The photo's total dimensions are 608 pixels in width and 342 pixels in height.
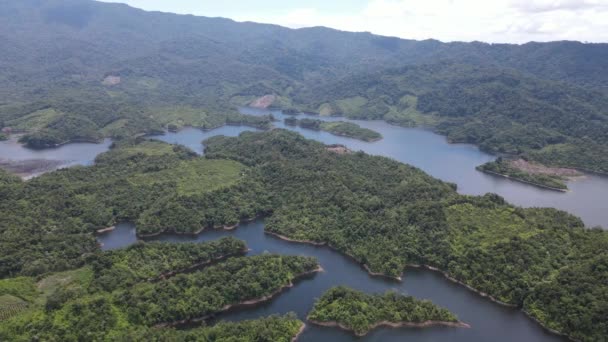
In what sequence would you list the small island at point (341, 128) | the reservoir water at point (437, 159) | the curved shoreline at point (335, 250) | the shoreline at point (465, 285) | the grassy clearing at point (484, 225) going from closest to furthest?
the shoreline at point (465, 285), the curved shoreline at point (335, 250), the grassy clearing at point (484, 225), the reservoir water at point (437, 159), the small island at point (341, 128)

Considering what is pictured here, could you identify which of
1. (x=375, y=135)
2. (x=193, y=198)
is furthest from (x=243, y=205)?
(x=375, y=135)

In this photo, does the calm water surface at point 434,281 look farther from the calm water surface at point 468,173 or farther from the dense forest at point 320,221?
the dense forest at point 320,221

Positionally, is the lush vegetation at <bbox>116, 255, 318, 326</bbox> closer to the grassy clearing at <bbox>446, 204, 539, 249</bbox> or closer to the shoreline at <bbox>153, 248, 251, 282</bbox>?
the shoreline at <bbox>153, 248, 251, 282</bbox>

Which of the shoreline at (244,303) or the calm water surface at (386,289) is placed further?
the calm water surface at (386,289)

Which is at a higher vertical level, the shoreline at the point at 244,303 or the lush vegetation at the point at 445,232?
the lush vegetation at the point at 445,232

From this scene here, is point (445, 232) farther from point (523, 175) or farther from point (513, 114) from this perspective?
point (513, 114)

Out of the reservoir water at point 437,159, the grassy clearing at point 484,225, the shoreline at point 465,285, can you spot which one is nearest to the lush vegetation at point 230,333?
the shoreline at point 465,285

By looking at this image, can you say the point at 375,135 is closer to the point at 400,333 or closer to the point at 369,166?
the point at 369,166
